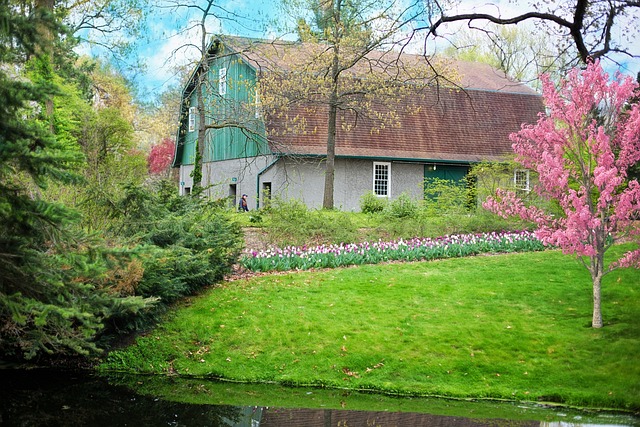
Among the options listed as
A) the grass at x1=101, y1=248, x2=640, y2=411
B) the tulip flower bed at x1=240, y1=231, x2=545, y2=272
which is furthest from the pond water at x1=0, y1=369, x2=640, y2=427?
the tulip flower bed at x1=240, y1=231, x2=545, y2=272

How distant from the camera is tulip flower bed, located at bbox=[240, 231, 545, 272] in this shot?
1460 centimetres

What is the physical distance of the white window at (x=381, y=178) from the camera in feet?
98.5

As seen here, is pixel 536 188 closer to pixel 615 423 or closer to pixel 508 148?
pixel 615 423

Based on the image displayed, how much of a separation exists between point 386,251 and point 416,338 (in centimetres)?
513

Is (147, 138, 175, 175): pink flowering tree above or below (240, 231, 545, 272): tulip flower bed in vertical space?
above

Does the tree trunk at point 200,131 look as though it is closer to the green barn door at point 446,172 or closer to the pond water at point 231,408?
the pond water at point 231,408

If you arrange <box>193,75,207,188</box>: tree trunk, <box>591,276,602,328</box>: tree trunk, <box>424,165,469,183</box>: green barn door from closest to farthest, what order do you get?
<box>591,276,602,328</box>: tree trunk < <box>193,75,207,188</box>: tree trunk < <box>424,165,469,183</box>: green barn door

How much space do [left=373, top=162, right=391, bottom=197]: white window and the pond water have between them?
2081cm

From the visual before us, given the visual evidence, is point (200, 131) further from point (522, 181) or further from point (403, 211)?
point (522, 181)

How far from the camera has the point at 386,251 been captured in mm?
15672

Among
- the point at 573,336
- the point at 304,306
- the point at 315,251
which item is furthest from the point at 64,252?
the point at 315,251

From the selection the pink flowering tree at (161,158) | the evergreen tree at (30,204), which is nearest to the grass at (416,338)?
the evergreen tree at (30,204)

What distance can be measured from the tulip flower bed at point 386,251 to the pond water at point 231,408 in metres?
4.86

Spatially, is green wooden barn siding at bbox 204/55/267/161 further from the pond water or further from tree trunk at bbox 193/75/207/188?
the pond water
